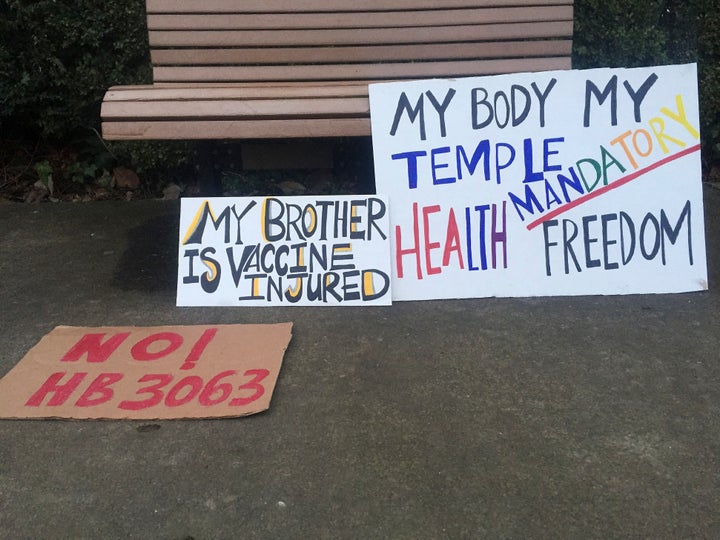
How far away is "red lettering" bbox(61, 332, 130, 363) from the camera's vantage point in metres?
2.46

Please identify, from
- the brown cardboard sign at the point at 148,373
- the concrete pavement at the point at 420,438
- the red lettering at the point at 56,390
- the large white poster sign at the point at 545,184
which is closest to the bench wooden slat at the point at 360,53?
the large white poster sign at the point at 545,184

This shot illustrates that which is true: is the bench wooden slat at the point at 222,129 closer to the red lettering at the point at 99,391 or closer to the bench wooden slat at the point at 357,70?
the bench wooden slat at the point at 357,70

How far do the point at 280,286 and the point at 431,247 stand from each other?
1.89 feet

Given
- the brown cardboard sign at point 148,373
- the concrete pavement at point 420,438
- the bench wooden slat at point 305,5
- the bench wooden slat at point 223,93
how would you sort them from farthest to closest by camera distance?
the bench wooden slat at point 305,5 < the bench wooden slat at point 223,93 < the brown cardboard sign at point 148,373 < the concrete pavement at point 420,438

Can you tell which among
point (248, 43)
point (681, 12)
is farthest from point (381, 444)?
point (681, 12)

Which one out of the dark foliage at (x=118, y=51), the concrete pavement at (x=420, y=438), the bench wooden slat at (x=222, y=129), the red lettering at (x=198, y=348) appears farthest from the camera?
the dark foliage at (x=118, y=51)

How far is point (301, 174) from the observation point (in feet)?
14.6

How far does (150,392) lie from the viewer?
2.26m

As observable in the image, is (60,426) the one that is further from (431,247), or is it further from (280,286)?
(431,247)

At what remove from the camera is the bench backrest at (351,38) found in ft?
11.0

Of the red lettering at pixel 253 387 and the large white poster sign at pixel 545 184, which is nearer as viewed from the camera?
the red lettering at pixel 253 387

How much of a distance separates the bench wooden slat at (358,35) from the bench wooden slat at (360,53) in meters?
0.03

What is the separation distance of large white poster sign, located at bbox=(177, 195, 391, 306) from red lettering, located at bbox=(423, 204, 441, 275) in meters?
0.15

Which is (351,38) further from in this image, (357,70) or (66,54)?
(66,54)
